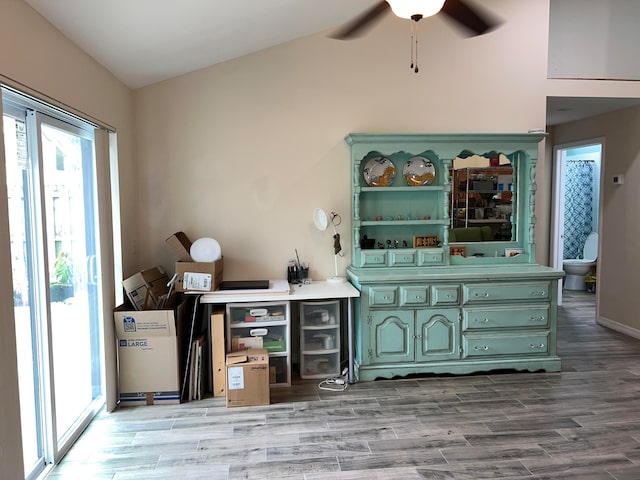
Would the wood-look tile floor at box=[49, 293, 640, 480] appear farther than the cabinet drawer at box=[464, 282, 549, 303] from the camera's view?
No

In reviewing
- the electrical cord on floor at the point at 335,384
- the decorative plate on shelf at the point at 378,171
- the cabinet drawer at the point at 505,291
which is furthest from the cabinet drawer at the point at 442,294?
the decorative plate on shelf at the point at 378,171

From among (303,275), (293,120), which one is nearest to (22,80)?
(293,120)

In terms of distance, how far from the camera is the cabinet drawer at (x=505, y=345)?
12.3 feet

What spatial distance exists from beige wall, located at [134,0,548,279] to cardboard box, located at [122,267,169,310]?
326 mm

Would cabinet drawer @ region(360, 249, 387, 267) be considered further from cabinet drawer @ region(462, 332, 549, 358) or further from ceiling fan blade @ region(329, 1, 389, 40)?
ceiling fan blade @ region(329, 1, 389, 40)

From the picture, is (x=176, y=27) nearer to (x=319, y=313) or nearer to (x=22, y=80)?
(x=22, y=80)

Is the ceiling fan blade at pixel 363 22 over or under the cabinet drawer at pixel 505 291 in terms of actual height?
over

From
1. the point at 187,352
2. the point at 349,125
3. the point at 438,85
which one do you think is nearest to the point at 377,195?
the point at 349,125

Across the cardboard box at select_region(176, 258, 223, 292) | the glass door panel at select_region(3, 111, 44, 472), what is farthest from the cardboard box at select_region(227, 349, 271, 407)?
the glass door panel at select_region(3, 111, 44, 472)

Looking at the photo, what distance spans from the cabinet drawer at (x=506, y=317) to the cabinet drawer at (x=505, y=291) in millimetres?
91

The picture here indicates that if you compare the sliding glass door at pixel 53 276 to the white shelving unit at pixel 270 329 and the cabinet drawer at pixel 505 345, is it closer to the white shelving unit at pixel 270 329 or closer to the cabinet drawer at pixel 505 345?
the white shelving unit at pixel 270 329

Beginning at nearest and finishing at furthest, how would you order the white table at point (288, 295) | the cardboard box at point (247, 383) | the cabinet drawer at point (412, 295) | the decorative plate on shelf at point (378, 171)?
1. the cardboard box at point (247, 383)
2. the white table at point (288, 295)
3. the cabinet drawer at point (412, 295)
4. the decorative plate on shelf at point (378, 171)

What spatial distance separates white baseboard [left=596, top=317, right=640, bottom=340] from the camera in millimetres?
4785

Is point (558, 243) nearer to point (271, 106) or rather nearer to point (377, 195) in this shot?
point (377, 195)
